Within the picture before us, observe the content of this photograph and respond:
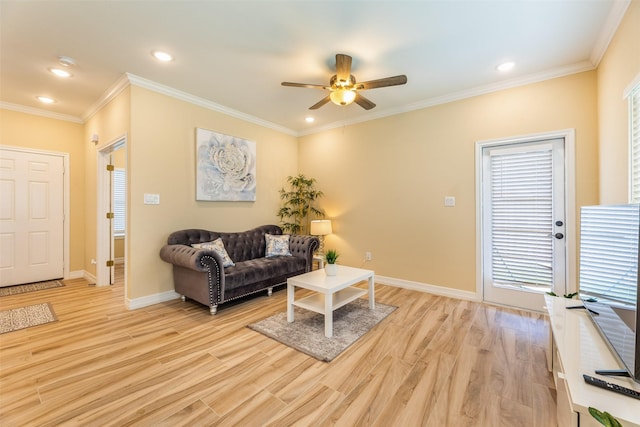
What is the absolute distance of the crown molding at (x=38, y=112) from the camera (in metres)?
3.90

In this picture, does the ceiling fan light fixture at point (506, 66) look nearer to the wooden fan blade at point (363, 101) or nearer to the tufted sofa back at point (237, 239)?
the wooden fan blade at point (363, 101)

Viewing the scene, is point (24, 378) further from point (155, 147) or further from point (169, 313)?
point (155, 147)

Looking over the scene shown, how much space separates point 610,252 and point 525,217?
6.54ft

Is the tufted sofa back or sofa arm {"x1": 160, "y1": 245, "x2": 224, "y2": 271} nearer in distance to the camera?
sofa arm {"x1": 160, "y1": 245, "x2": 224, "y2": 271}

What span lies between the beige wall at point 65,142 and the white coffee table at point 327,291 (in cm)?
420

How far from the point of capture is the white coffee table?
255 centimetres

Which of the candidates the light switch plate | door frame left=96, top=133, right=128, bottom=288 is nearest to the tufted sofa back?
the light switch plate

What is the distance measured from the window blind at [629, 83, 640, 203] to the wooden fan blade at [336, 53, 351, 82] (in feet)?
7.06

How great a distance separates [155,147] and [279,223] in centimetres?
242

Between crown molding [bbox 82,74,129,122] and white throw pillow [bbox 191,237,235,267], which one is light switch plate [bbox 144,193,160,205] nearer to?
white throw pillow [bbox 191,237,235,267]

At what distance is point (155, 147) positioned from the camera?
11.1 ft

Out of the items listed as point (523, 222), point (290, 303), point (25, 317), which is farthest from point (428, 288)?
point (25, 317)

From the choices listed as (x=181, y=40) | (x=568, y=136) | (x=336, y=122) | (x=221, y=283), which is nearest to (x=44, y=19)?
(x=181, y=40)

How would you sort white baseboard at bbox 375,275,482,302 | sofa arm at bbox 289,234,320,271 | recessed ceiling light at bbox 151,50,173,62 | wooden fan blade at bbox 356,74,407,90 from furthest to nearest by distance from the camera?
sofa arm at bbox 289,234,320,271, white baseboard at bbox 375,275,482,302, recessed ceiling light at bbox 151,50,173,62, wooden fan blade at bbox 356,74,407,90
